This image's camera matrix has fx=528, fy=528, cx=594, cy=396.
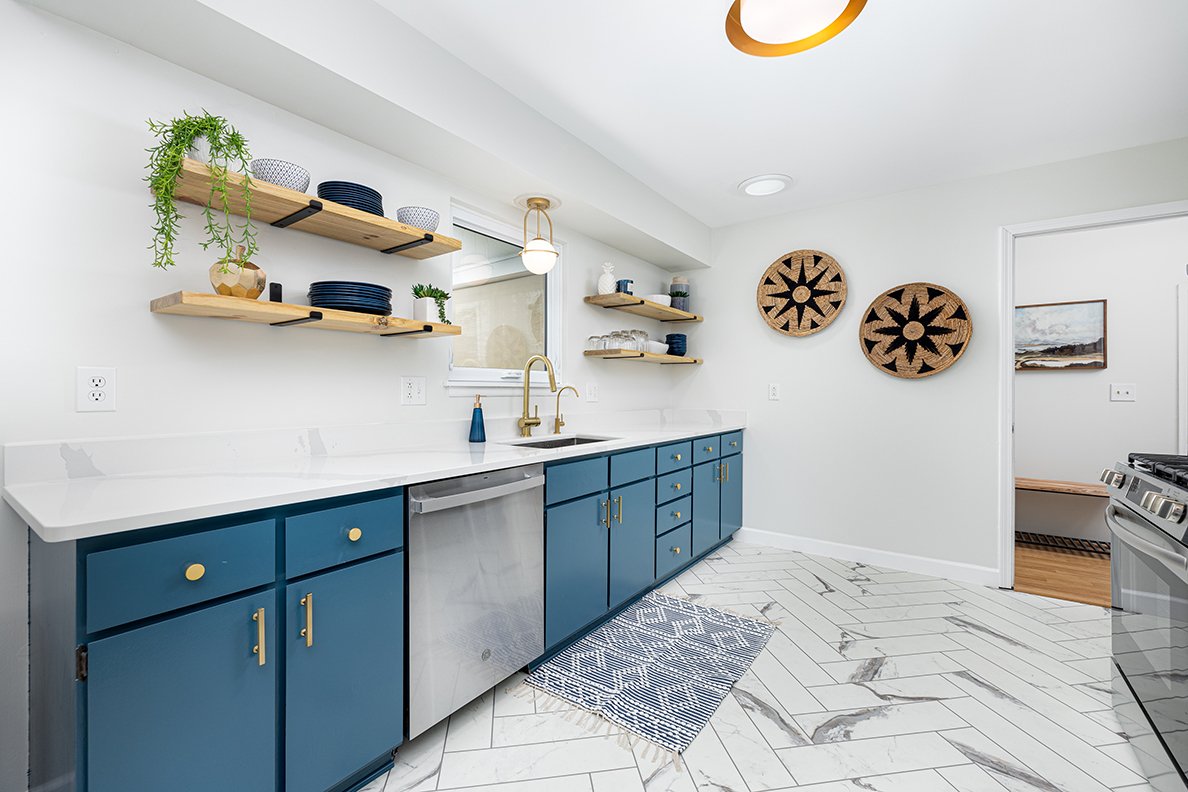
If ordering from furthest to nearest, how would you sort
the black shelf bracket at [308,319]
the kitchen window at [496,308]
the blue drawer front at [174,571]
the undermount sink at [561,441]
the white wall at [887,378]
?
1. the white wall at [887,378]
2. the undermount sink at [561,441]
3. the kitchen window at [496,308]
4. the black shelf bracket at [308,319]
5. the blue drawer front at [174,571]

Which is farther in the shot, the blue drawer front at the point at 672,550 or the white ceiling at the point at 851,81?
the blue drawer front at the point at 672,550

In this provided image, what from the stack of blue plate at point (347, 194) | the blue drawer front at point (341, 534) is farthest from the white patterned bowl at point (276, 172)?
the blue drawer front at point (341, 534)

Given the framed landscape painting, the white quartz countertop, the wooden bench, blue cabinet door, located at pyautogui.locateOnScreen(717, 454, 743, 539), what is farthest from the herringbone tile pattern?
the framed landscape painting

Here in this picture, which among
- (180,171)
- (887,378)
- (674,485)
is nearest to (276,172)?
(180,171)

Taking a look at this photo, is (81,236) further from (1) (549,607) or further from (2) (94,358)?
(1) (549,607)

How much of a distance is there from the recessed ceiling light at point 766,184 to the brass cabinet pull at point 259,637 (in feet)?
10.3

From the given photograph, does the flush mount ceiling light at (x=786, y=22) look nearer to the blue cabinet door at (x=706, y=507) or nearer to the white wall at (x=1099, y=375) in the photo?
the blue cabinet door at (x=706, y=507)

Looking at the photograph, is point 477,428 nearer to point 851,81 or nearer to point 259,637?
point 259,637

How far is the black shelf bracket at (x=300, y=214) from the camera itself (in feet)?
5.58

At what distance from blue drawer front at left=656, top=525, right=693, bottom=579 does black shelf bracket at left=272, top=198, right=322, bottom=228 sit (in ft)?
7.26

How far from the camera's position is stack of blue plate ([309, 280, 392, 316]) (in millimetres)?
1836

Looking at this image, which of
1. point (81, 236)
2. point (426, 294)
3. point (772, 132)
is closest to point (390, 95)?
Answer: point (426, 294)

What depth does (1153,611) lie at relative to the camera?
140 cm

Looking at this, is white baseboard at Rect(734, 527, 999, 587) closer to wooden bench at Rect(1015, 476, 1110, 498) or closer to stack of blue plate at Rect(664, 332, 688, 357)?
wooden bench at Rect(1015, 476, 1110, 498)
